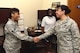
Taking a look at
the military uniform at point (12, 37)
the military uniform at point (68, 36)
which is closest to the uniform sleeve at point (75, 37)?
the military uniform at point (68, 36)

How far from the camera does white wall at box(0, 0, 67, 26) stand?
189 inches

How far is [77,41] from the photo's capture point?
9.36 ft

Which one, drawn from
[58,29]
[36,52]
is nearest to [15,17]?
[58,29]

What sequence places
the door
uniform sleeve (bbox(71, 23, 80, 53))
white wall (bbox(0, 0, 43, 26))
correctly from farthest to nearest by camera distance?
1. the door
2. white wall (bbox(0, 0, 43, 26))
3. uniform sleeve (bbox(71, 23, 80, 53))

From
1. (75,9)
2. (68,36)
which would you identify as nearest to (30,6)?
(75,9)

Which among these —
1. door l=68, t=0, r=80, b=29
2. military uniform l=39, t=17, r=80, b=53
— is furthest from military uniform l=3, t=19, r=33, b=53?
door l=68, t=0, r=80, b=29

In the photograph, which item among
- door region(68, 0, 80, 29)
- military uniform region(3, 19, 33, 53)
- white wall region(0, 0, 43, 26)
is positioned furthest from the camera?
door region(68, 0, 80, 29)

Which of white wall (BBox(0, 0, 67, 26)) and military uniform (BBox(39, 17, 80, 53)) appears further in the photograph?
white wall (BBox(0, 0, 67, 26))

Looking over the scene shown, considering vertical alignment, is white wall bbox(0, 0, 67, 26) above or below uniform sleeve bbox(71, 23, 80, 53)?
above

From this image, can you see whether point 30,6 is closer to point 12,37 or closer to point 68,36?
point 12,37

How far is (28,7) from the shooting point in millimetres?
5117

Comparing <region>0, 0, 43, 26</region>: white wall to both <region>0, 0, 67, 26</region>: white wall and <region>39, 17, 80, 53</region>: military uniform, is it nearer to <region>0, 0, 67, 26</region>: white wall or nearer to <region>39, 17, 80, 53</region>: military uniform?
<region>0, 0, 67, 26</region>: white wall

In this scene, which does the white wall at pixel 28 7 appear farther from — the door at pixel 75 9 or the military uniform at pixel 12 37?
the military uniform at pixel 12 37

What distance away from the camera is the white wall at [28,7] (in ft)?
15.6
